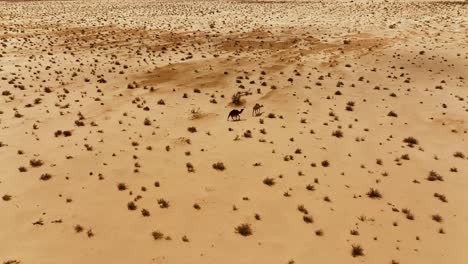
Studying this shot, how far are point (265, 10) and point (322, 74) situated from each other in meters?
44.0

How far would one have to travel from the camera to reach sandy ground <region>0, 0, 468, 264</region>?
15.5 meters

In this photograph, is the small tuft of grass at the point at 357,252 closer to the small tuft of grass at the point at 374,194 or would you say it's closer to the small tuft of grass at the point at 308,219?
the small tuft of grass at the point at 308,219

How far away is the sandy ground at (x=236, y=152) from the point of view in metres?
15.5

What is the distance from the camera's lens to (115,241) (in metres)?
15.2

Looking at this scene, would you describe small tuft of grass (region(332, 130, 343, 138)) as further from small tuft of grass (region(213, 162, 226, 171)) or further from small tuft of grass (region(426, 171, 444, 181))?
small tuft of grass (region(213, 162, 226, 171))

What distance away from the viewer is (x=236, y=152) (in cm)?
2225

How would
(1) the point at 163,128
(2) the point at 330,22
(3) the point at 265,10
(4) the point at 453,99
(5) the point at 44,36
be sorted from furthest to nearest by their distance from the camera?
(3) the point at 265,10 → (2) the point at 330,22 → (5) the point at 44,36 → (4) the point at 453,99 → (1) the point at 163,128

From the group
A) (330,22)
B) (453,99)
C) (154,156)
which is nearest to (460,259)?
(154,156)

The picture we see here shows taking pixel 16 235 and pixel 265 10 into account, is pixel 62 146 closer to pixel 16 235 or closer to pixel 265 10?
pixel 16 235

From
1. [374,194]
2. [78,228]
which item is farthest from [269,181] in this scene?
[78,228]

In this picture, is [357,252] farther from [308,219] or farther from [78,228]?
[78,228]

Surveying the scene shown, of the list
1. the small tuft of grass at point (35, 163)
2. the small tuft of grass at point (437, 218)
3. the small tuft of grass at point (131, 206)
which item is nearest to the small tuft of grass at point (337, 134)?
the small tuft of grass at point (437, 218)

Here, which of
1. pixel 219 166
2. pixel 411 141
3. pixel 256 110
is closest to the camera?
pixel 219 166

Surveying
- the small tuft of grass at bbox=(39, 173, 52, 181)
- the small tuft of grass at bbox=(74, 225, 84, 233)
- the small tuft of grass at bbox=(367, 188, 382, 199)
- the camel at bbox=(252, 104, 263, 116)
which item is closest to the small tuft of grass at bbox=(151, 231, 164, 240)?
the small tuft of grass at bbox=(74, 225, 84, 233)
